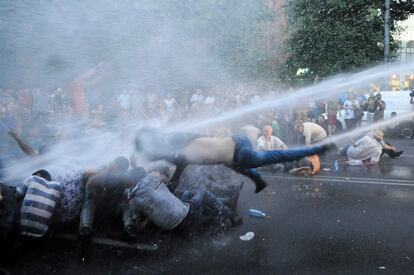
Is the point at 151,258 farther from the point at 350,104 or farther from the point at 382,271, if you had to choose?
the point at 350,104

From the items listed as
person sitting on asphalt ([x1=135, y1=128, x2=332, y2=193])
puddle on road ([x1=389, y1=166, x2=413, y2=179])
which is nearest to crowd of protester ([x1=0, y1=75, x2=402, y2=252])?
person sitting on asphalt ([x1=135, y1=128, x2=332, y2=193])

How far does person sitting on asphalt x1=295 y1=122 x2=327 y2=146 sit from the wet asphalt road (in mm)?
2824

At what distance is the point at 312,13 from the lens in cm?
1570

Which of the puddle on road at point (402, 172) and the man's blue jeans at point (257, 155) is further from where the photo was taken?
the puddle on road at point (402, 172)

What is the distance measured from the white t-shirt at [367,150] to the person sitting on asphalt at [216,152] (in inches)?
221

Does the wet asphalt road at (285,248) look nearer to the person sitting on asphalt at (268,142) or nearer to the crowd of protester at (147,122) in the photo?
the crowd of protester at (147,122)

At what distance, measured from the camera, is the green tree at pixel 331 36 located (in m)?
15.3

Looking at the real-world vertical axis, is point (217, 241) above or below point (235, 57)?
below

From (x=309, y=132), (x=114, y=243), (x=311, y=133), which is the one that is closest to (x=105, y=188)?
(x=114, y=243)

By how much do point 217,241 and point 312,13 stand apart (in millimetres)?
12245

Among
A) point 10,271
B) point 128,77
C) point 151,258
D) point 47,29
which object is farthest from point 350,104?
point 10,271

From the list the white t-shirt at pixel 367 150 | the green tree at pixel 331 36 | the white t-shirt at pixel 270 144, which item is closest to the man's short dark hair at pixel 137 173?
the white t-shirt at pixel 270 144

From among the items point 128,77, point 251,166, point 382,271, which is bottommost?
point 382,271

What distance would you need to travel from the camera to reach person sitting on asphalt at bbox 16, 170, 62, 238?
5.35 meters
